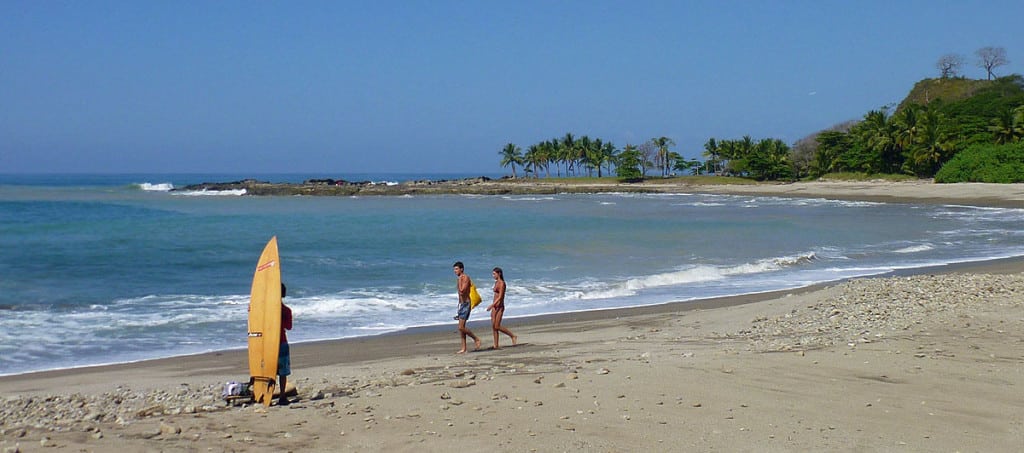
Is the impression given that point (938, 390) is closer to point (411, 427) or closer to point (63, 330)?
point (411, 427)

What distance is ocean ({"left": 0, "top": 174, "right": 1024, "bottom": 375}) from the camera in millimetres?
14219

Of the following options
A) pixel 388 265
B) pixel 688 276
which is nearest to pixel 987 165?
pixel 688 276

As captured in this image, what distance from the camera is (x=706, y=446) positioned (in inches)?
229

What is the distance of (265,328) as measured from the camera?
7746 mm

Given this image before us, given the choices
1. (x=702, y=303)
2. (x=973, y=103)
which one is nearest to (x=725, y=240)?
(x=702, y=303)

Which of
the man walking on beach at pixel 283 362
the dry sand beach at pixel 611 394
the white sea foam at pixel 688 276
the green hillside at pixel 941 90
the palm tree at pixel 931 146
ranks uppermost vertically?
the green hillside at pixel 941 90

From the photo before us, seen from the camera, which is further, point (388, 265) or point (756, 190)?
point (756, 190)

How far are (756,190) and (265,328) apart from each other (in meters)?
80.7

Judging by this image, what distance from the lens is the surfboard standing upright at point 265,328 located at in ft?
24.5

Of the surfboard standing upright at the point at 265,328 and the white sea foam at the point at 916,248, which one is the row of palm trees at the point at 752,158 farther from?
the surfboard standing upright at the point at 265,328

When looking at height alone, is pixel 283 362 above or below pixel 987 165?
below

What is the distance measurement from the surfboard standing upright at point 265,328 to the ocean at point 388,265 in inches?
186

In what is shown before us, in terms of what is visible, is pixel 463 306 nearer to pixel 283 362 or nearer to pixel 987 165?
pixel 283 362

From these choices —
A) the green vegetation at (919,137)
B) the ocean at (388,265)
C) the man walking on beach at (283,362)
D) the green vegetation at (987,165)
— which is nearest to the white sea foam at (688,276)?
the ocean at (388,265)
